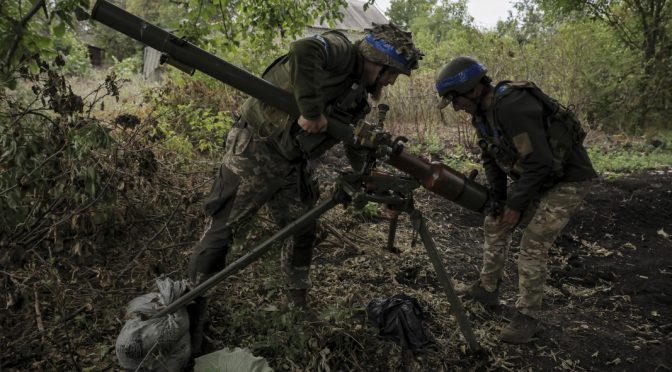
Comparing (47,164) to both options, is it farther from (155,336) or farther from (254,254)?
(254,254)

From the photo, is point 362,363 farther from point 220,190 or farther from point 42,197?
point 42,197

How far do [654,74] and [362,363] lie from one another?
406 inches

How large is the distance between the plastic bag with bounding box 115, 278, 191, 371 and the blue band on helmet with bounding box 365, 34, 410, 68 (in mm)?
1907

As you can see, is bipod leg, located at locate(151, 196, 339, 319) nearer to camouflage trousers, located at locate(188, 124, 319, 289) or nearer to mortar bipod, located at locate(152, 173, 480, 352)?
mortar bipod, located at locate(152, 173, 480, 352)

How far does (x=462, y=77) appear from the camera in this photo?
3.21 m

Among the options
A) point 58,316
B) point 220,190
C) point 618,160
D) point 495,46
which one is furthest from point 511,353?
point 495,46

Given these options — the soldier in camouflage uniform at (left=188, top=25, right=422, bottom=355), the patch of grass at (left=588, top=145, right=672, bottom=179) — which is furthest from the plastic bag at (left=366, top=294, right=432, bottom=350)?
the patch of grass at (left=588, top=145, right=672, bottom=179)

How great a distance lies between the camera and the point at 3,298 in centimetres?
265

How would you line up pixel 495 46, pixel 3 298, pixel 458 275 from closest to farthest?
pixel 3 298 → pixel 458 275 → pixel 495 46

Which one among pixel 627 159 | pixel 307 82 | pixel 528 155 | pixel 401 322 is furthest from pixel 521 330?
pixel 627 159

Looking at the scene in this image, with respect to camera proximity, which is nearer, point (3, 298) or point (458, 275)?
point (3, 298)

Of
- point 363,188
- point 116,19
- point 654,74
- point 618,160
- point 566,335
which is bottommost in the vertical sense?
point 566,335

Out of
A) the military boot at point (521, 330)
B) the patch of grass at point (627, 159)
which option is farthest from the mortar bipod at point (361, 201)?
the patch of grass at point (627, 159)

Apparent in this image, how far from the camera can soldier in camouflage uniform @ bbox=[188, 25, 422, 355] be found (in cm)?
267
